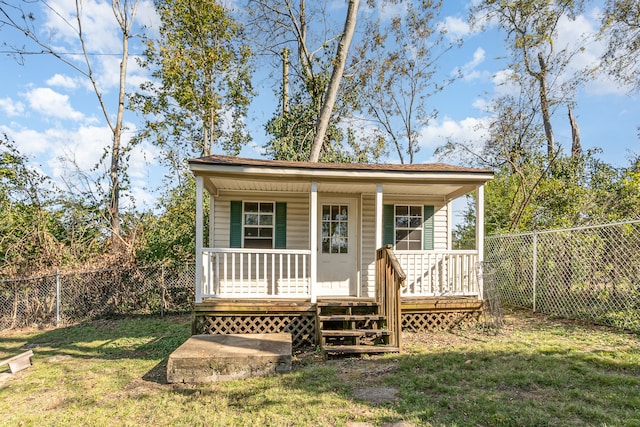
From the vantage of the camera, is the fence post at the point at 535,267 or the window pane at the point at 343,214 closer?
the fence post at the point at 535,267

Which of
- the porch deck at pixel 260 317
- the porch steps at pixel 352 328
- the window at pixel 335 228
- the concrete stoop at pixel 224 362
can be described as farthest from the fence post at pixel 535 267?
the concrete stoop at pixel 224 362

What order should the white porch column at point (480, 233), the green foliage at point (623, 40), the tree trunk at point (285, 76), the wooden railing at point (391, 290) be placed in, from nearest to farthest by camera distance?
the wooden railing at point (391, 290) → the white porch column at point (480, 233) → the green foliage at point (623, 40) → the tree trunk at point (285, 76)

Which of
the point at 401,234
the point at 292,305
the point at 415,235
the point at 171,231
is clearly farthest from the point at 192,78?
the point at 292,305

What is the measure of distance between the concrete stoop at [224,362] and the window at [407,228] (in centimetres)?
401

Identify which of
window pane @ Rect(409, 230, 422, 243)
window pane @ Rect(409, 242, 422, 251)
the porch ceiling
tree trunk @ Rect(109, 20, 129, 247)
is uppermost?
tree trunk @ Rect(109, 20, 129, 247)

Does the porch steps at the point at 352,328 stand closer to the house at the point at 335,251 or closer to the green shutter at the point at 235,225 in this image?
the house at the point at 335,251

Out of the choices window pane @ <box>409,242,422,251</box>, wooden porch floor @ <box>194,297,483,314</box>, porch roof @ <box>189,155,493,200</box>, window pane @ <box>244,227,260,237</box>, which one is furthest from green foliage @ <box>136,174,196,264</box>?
window pane @ <box>409,242,422,251</box>

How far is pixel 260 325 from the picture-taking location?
6.15 meters

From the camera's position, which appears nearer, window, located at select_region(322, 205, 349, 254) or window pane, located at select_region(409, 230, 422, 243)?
window, located at select_region(322, 205, 349, 254)

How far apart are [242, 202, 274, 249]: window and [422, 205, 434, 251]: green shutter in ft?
11.2

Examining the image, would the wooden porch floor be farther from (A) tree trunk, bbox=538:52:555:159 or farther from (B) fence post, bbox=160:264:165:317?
Result: (A) tree trunk, bbox=538:52:555:159

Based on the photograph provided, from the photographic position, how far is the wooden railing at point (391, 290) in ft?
17.5

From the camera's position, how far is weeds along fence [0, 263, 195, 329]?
8445mm

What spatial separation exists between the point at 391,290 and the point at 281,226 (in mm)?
2980
